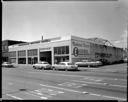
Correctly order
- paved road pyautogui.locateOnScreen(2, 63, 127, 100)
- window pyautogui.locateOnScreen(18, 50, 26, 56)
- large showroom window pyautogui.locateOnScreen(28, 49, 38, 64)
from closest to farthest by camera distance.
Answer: paved road pyautogui.locateOnScreen(2, 63, 127, 100) → large showroom window pyautogui.locateOnScreen(28, 49, 38, 64) → window pyautogui.locateOnScreen(18, 50, 26, 56)

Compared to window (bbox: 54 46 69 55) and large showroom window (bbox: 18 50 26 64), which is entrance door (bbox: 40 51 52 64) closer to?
window (bbox: 54 46 69 55)

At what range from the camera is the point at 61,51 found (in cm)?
3488

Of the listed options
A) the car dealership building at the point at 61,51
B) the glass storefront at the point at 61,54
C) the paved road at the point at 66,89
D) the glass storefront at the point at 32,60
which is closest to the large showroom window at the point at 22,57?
the car dealership building at the point at 61,51

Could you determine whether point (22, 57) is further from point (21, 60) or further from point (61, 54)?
point (61, 54)

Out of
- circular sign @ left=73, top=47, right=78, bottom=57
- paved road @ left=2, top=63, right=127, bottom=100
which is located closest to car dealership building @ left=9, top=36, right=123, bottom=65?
circular sign @ left=73, top=47, right=78, bottom=57

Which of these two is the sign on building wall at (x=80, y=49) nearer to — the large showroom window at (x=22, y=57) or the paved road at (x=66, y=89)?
the large showroom window at (x=22, y=57)

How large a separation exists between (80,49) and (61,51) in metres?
4.60

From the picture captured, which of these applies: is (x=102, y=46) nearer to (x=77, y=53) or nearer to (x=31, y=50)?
(x=77, y=53)

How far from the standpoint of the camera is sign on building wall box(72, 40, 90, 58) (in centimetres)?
3328

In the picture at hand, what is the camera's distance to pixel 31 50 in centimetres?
4456

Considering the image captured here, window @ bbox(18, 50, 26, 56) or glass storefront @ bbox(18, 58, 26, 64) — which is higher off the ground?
window @ bbox(18, 50, 26, 56)

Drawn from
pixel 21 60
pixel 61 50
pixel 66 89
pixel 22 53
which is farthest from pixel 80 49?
pixel 66 89

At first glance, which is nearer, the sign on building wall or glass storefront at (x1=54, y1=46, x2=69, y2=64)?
the sign on building wall

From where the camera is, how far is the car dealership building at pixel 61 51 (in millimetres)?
33594
